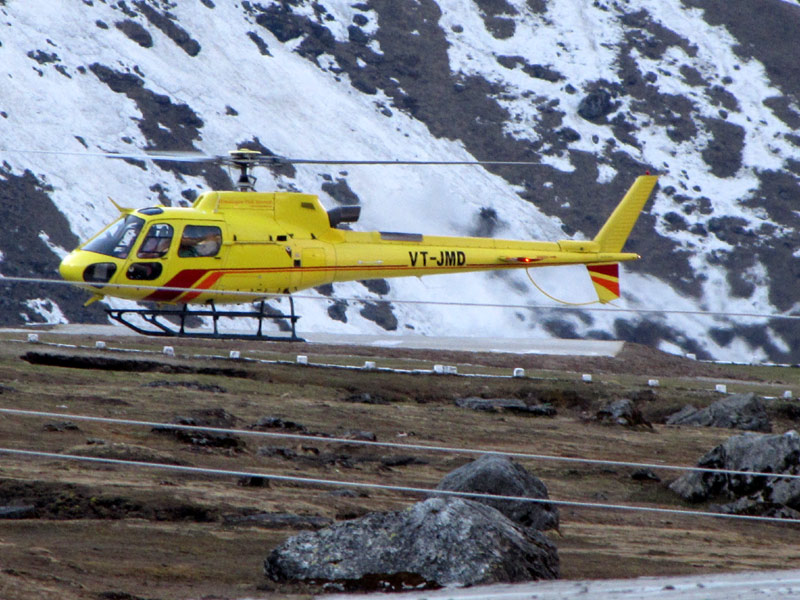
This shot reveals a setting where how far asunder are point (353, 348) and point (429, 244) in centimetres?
1565

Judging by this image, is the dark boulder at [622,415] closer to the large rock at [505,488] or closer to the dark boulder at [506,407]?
the dark boulder at [506,407]

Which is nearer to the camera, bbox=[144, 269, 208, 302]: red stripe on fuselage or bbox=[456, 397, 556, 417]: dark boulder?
bbox=[144, 269, 208, 302]: red stripe on fuselage

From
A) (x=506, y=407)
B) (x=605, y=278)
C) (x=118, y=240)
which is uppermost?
(x=118, y=240)

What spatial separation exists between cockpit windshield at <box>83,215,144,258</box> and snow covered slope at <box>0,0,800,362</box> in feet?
106

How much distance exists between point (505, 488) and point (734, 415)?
1375 centimetres

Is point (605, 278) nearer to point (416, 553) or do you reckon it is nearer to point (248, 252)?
point (248, 252)

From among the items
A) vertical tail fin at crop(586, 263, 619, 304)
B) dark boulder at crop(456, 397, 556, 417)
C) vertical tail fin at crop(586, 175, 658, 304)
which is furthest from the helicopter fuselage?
dark boulder at crop(456, 397, 556, 417)

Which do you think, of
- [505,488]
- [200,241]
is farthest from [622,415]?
[505,488]

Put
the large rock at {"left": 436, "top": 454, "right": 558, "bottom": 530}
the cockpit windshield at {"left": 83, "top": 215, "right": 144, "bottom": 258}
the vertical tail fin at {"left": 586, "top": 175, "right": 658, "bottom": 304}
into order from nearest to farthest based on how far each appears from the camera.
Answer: the large rock at {"left": 436, "top": 454, "right": 558, "bottom": 530}
the cockpit windshield at {"left": 83, "top": 215, "right": 144, "bottom": 258}
the vertical tail fin at {"left": 586, "top": 175, "right": 658, "bottom": 304}

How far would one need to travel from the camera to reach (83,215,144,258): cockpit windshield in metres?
19.9

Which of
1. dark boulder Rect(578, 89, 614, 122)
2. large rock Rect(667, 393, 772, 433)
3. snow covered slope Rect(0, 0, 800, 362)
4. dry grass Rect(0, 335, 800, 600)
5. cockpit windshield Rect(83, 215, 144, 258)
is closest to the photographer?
dry grass Rect(0, 335, 800, 600)

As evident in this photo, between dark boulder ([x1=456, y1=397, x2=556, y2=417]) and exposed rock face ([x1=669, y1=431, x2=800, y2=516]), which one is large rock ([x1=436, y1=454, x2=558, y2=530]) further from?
dark boulder ([x1=456, y1=397, x2=556, y2=417])

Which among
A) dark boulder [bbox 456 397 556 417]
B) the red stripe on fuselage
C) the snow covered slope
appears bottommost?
the snow covered slope

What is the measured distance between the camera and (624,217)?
24.5 m
